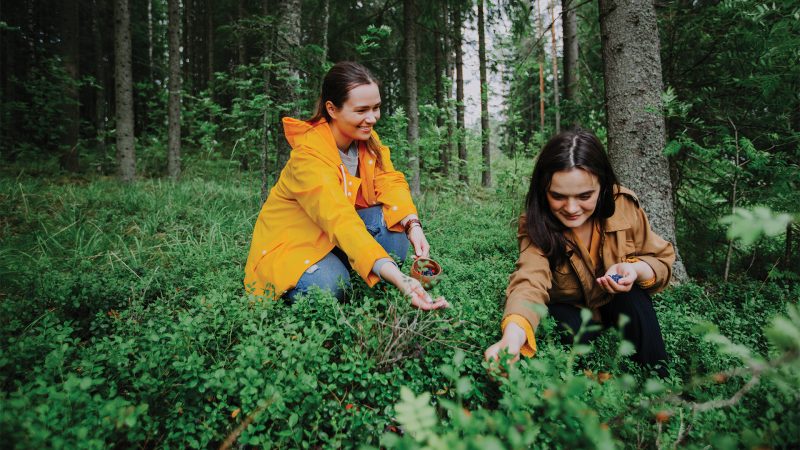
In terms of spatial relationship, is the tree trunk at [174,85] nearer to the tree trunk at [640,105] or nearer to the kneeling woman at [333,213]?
the kneeling woman at [333,213]

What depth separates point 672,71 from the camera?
4.44 m

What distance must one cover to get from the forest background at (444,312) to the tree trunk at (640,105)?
18 millimetres

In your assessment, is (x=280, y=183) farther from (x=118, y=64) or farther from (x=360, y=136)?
(x=118, y=64)

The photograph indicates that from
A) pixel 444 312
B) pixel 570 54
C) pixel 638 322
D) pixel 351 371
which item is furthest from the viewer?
pixel 570 54

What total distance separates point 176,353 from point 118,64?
7941 mm

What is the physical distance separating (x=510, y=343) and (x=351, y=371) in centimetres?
78

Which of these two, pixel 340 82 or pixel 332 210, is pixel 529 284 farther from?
pixel 340 82

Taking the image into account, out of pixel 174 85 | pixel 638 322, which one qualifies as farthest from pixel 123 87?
pixel 638 322

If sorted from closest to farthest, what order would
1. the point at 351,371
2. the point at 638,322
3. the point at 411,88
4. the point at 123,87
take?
the point at 351,371 < the point at 638,322 < the point at 123,87 < the point at 411,88

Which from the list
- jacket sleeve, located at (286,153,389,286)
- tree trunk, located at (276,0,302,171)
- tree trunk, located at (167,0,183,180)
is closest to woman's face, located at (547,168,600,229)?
jacket sleeve, located at (286,153,389,286)

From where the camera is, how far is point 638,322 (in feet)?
7.63

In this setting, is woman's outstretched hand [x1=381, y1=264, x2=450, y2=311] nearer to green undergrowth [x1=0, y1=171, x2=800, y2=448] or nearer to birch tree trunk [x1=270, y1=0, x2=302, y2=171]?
green undergrowth [x1=0, y1=171, x2=800, y2=448]

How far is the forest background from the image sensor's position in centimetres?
139

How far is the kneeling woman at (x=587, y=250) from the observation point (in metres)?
2.33
